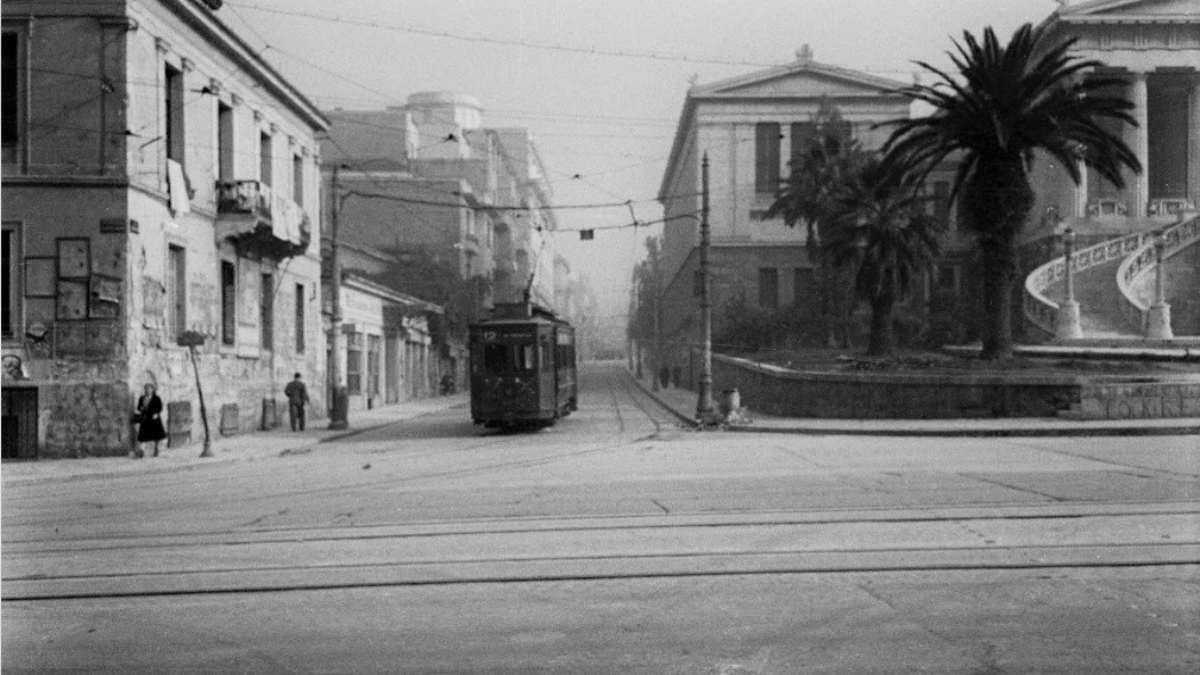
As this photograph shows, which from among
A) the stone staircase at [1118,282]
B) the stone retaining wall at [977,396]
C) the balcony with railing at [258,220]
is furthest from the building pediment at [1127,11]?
the balcony with railing at [258,220]

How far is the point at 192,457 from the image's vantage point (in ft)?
71.3

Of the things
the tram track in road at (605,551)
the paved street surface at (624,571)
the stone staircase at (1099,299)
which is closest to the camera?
the paved street surface at (624,571)

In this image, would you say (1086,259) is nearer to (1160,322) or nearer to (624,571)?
(1160,322)

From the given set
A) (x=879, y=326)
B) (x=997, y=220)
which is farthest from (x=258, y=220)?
(x=879, y=326)

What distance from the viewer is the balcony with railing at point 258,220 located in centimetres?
2739

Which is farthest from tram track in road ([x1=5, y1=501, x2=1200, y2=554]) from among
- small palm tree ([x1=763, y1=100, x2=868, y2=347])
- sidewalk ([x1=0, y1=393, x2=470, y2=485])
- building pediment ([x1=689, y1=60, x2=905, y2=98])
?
building pediment ([x1=689, y1=60, x2=905, y2=98])

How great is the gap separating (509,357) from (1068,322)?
19.0 metres

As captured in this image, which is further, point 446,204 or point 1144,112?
point 1144,112

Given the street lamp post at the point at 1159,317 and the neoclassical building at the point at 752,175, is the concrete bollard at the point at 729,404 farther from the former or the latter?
the neoclassical building at the point at 752,175

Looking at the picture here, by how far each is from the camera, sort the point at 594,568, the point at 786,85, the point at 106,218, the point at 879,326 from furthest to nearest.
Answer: the point at 786,85
the point at 879,326
the point at 106,218
the point at 594,568

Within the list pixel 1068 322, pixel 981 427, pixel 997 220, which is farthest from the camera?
pixel 1068 322

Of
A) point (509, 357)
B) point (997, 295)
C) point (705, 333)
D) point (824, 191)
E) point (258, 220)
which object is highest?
point (824, 191)

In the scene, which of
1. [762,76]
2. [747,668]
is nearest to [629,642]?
[747,668]

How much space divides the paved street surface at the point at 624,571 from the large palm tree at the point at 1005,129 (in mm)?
11029
